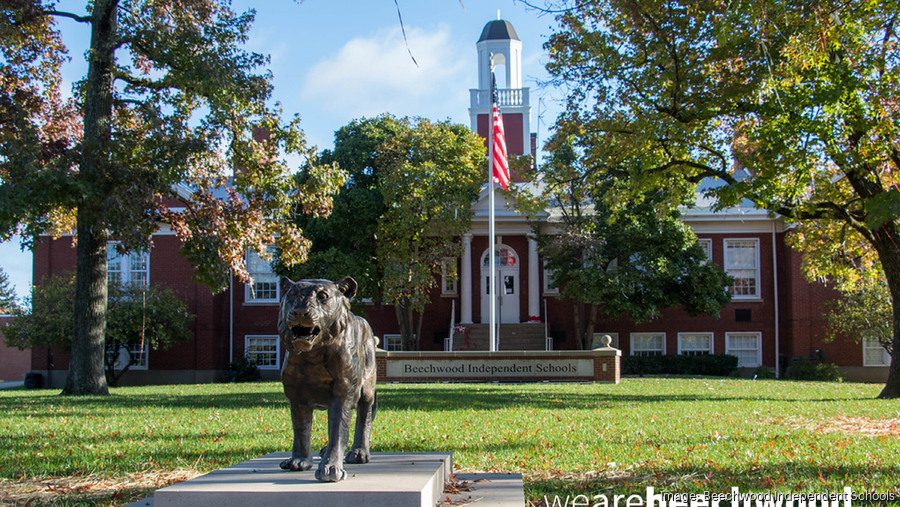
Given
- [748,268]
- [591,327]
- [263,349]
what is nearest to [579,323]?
[591,327]

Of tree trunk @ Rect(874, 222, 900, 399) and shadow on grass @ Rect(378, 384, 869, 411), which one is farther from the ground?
tree trunk @ Rect(874, 222, 900, 399)

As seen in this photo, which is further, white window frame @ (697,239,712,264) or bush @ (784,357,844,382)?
white window frame @ (697,239,712,264)

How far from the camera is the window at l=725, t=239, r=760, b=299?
31.1 meters

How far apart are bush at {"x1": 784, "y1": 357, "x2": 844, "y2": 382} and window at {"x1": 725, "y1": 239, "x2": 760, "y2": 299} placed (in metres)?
3.58

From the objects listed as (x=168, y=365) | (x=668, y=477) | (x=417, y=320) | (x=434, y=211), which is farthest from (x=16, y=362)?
(x=668, y=477)

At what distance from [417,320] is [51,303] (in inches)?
537

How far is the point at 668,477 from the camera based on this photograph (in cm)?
621

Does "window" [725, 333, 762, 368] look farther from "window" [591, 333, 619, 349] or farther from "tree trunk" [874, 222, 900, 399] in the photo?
"tree trunk" [874, 222, 900, 399]

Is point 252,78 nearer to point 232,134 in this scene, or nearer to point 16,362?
point 232,134

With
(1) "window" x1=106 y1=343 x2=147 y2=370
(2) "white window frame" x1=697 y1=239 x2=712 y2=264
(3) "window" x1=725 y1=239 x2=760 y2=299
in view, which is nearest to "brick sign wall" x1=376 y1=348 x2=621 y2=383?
(2) "white window frame" x1=697 y1=239 x2=712 y2=264

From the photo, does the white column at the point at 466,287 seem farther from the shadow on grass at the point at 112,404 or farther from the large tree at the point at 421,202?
the shadow on grass at the point at 112,404

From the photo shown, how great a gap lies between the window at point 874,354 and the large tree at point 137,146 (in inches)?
936

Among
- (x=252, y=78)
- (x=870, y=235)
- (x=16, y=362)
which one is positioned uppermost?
(x=252, y=78)

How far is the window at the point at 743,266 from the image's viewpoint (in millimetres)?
31062
